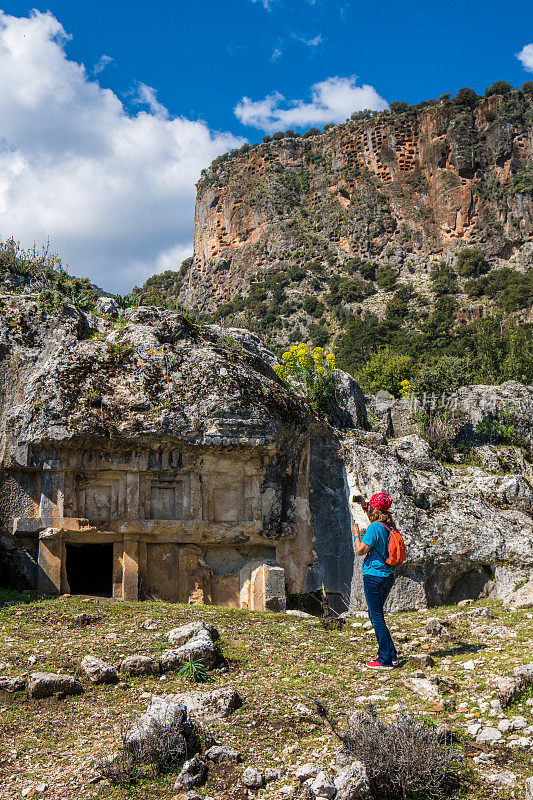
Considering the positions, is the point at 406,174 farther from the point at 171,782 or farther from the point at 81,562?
the point at 171,782

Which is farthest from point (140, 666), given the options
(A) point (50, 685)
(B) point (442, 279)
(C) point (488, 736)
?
(B) point (442, 279)

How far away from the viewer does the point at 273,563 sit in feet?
45.7

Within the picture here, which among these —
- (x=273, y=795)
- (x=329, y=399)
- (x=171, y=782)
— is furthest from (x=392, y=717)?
(x=329, y=399)

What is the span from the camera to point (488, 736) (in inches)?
249

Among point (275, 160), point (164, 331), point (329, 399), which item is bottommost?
point (329, 399)

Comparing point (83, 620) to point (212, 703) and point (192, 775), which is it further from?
point (192, 775)

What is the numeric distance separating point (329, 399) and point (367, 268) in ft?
199

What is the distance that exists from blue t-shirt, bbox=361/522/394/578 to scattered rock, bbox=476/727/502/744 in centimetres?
234

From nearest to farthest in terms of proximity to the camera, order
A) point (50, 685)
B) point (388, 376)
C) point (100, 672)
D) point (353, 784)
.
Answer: point (353, 784) → point (50, 685) → point (100, 672) → point (388, 376)

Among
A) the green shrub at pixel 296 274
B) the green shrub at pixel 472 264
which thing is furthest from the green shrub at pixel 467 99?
the green shrub at pixel 296 274

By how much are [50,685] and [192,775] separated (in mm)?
2378

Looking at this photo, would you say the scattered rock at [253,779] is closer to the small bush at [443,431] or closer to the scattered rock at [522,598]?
the scattered rock at [522,598]

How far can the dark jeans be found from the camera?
27.6 ft

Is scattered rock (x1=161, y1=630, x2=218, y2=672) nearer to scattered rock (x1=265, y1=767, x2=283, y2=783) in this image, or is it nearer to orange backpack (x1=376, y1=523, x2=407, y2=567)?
orange backpack (x1=376, y1=523, x2=407, y2=567)
